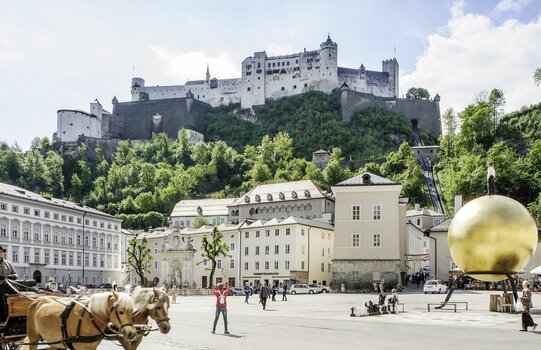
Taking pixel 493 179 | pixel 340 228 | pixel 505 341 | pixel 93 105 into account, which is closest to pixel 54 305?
pixel 493 179

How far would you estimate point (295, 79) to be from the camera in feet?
489

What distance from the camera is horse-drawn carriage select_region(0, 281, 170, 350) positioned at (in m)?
Result: 8.63

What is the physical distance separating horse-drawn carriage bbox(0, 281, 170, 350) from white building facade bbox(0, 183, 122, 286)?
59348 mm

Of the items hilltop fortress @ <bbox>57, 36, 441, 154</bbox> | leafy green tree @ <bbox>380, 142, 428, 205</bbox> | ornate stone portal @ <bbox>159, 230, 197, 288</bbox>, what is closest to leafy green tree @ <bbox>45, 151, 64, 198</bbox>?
hilltop fortress @ <bbox>57, 36, 441, 154</bbox>

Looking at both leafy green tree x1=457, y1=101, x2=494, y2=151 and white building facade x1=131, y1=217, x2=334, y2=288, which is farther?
leafy green tree x1=457, y1=101, x2=494, y2=151

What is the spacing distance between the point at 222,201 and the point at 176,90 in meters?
72.6

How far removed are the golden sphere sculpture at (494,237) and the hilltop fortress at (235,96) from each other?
13926cm

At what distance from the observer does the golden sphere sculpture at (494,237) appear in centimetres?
327

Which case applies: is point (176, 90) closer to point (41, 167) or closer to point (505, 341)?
point (41, 167)

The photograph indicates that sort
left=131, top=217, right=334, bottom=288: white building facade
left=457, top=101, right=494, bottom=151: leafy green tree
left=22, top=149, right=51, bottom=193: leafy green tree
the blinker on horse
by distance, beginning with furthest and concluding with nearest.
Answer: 1. left=22, top=149, right=51, bottom=193: leafy green tree
2. left=457, top=101, right=494, bottom=151: leafy green tree
3. left=131, top=217, right=334, bottom=288: white building facade
4. the blinker on horse

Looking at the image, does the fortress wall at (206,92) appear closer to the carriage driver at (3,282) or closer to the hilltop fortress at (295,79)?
the hilltop fortress at (295,79)

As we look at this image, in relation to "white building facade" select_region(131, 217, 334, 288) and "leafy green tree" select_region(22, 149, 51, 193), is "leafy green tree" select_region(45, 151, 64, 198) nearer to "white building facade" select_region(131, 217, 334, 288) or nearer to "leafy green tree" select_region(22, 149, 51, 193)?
"leafy green tree" select_region(22, 149, 51, 193)

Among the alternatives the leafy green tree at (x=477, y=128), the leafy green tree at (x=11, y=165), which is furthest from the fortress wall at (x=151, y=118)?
A: the leafy green tree at (x=477, y=128)

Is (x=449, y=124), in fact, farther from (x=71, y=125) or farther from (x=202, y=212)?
(x=71, y=125)
